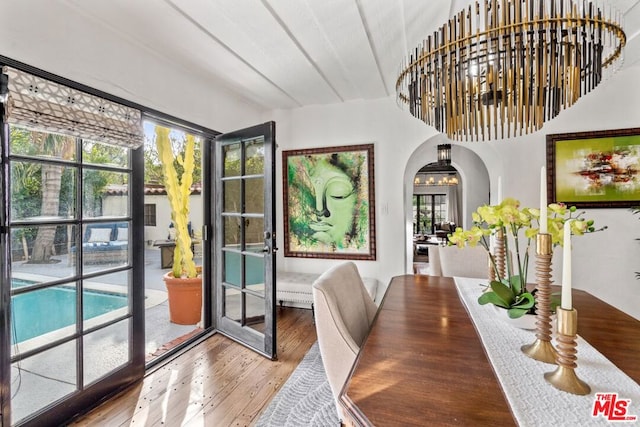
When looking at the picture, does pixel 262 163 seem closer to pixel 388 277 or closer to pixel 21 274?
pixel 21 274

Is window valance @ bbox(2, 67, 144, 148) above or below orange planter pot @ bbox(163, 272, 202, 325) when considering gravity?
above

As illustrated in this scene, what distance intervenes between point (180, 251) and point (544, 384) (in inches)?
129

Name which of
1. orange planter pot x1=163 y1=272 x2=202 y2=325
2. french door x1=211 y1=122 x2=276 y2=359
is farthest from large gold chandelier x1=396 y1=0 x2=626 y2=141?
orange planter pot x1=163 y1=272 x2=202 y2=325

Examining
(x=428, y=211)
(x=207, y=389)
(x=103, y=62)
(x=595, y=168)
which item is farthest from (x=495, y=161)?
(x=428, y=211)

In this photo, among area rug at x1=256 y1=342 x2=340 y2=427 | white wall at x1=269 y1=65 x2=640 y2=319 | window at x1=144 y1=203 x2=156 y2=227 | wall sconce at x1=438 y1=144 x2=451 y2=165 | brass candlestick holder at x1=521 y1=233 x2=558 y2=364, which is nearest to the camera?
brass candlestick holder at x1=521 y1=233 x2=558 y2=364

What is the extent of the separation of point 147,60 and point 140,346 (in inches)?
82.4

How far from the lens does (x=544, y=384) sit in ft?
2.75

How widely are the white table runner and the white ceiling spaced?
184 cm

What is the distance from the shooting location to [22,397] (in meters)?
1.58

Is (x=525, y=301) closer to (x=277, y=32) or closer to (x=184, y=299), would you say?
(x=277, y=32)

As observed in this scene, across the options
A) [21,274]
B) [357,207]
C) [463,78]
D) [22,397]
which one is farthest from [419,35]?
[22,397]

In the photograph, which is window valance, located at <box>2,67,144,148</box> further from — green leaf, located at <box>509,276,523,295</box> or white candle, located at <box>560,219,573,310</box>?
green leaf, located at <box>509,276,523,295</box>

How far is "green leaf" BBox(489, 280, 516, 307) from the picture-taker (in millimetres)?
1188

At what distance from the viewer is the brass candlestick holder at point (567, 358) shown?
0.75 meters
